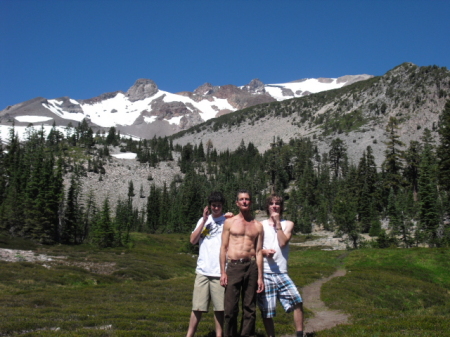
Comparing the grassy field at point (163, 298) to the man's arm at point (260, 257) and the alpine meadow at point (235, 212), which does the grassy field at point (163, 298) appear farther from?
the man's arm at point (260, 257)

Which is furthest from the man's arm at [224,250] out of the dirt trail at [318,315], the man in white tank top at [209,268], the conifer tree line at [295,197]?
the conifer tree line at [295,197]

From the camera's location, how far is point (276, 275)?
8656 mm

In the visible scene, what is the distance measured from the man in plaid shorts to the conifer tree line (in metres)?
25.8

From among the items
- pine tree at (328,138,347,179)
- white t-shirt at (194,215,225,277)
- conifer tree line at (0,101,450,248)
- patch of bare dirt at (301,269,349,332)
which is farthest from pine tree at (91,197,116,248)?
pine tree at (328,138,347,179)

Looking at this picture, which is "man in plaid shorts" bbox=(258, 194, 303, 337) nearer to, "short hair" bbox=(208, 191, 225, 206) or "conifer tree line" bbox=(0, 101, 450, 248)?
"short hair" bbox=(208, 191, 225, 206)

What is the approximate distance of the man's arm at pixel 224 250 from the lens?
8.08 metres

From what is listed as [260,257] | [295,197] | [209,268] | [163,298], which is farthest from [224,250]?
[295,197]

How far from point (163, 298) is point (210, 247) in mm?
12847

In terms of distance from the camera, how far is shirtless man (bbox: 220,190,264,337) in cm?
800

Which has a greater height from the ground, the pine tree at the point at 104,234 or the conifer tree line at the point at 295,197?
the conifer tree line at the point at 295,197

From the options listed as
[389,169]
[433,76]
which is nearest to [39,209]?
[389,169]

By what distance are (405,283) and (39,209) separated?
63734 millimetres

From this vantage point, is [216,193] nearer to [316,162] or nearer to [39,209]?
[39,209]

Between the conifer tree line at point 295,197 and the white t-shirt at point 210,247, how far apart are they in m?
26.1
